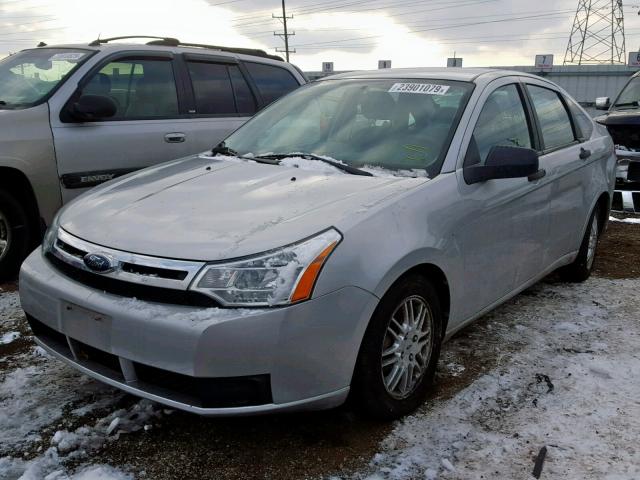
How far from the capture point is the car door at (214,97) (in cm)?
578

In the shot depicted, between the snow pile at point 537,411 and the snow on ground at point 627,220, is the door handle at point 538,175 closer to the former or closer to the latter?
the snow pile at point 537,411

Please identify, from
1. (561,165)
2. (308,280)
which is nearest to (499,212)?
(561,165)

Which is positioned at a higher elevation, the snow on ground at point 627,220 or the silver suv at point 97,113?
the silver suv at point 97,113

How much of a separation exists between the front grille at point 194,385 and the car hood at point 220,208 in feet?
1.52

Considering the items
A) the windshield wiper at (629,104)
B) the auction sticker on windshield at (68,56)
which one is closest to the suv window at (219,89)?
the auction sticker on windshield at (68,56)

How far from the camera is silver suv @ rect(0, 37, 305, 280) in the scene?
4.70m

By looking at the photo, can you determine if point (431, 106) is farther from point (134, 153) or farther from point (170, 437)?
point (134, 153)

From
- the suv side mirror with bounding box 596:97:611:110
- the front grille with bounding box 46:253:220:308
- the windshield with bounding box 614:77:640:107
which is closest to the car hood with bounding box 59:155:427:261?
the front grille with bounding box 46:253:220:308

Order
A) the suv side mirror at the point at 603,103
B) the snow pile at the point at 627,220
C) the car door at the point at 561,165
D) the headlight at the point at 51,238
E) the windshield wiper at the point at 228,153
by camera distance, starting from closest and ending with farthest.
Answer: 1. the headlight at the point at 51,238
2. the windshield wiper at the point at 228,153
3. the car door at the point at 561,165
4. the snow pile at the point at 627,220
5. the suv side mirror at the point at 603,103

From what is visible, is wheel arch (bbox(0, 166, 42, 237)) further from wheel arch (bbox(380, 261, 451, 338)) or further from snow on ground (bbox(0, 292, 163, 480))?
wheel arch (bbox(380, 261, 451, 338))

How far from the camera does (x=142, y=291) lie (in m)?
2.45

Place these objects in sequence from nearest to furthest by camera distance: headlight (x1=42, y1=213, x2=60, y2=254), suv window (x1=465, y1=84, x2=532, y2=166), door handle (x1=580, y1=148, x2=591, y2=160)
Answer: headlight (x1=42, y1=213, x2=60, y2=254) < suv window (x1=465, y1=84, x2=532, y2=166) < door handle (x1=580, y1=148, x2=591, y2=160)

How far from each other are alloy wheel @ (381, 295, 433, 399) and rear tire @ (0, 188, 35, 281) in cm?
325

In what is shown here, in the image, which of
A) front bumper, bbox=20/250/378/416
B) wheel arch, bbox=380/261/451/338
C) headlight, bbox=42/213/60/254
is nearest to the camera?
front bumper, bbox=20/250/378/416
